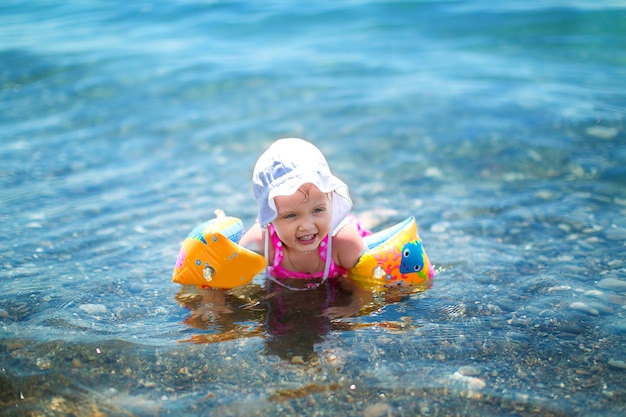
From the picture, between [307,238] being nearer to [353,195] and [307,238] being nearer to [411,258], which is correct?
[411,258]

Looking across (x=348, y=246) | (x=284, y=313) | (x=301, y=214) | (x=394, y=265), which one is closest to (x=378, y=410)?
(x=284, y=313)

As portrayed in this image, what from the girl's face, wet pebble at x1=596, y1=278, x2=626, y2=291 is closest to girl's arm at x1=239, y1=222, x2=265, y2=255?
the girl's face

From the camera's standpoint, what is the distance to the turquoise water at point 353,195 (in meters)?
3.29

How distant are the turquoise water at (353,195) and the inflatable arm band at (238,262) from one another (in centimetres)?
14

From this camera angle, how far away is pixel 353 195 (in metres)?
6.52

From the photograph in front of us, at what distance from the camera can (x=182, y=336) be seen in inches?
149

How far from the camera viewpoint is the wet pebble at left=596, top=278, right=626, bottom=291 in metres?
4.19

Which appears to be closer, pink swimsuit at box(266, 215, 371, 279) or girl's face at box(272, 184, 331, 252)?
girl's face at box(272, 184, 331, 252)

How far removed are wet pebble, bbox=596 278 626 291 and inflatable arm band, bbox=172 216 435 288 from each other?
1.18 m

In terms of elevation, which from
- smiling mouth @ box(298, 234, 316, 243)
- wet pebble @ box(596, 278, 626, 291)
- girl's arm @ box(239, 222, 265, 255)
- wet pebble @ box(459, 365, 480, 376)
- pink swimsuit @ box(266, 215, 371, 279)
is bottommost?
wet pebble @ box(596, 278, 626, 291)

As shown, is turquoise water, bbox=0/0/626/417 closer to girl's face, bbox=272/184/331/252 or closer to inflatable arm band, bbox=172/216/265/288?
inflatable arm band, bbox=172/216/265/288

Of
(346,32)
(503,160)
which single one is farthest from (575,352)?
(346,32)

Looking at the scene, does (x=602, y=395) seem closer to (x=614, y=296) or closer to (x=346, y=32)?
(x=614, y=296)

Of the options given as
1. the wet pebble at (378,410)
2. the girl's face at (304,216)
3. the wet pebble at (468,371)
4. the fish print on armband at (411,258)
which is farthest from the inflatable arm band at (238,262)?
the wet pebble at (378,410)
